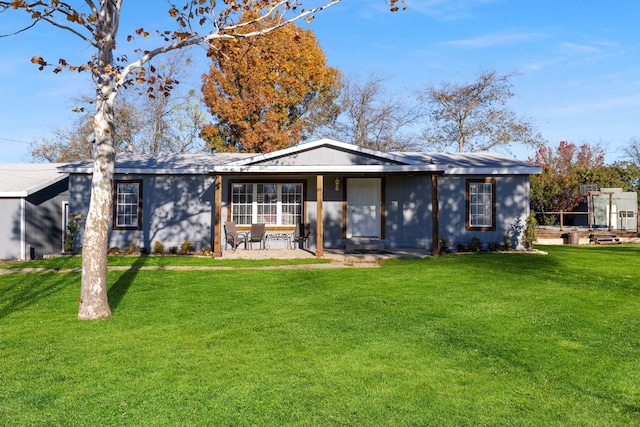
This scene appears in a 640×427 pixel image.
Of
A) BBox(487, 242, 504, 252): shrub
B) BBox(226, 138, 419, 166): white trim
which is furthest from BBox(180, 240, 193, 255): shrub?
BBox(487, 242, 504, 252): shrub

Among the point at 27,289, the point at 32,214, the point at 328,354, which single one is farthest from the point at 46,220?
the point at 328,354

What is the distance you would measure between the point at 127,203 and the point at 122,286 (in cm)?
689

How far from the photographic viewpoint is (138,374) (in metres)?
4.58

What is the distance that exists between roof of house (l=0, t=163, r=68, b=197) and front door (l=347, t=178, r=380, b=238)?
376 inches

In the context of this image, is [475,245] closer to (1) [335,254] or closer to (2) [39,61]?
(1) [335,254]

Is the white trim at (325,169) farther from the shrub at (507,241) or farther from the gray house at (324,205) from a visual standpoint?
the shrub at (507,241)

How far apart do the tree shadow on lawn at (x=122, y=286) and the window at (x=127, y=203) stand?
130 inches

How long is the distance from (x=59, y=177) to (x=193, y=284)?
948cm

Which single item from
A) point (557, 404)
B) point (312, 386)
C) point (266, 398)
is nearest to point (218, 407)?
point (266, 398)

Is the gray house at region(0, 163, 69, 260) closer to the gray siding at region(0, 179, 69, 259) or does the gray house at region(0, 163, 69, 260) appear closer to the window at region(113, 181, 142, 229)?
the gray siding at region(0, 179, 69, 259)

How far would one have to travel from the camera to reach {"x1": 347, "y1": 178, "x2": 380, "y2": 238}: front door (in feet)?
51.6

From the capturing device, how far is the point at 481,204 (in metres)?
15.7

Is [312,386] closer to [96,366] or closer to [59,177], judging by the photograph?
[96,366]

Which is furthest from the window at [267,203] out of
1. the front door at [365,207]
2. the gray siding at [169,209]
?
the front door at [365,207]
